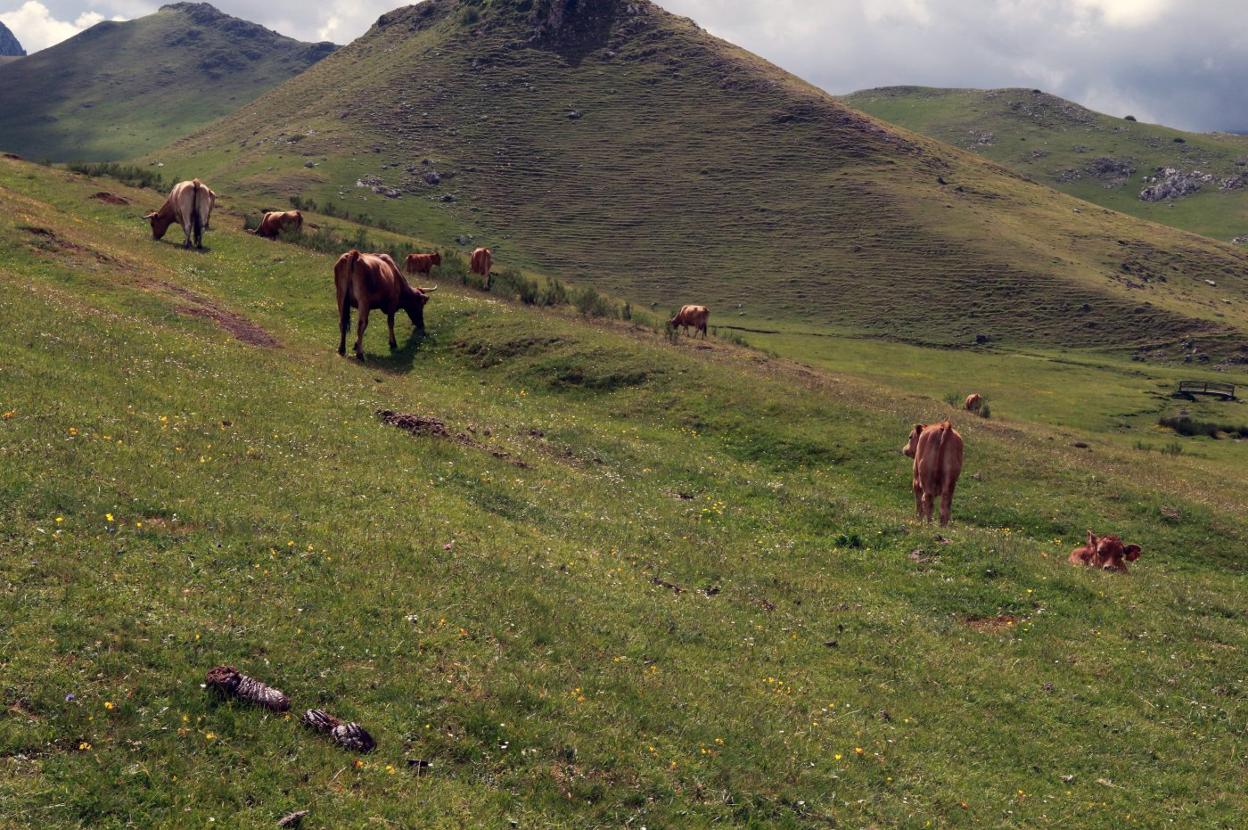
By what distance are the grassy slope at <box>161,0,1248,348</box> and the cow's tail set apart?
6694cm

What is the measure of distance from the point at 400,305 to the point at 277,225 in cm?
2234

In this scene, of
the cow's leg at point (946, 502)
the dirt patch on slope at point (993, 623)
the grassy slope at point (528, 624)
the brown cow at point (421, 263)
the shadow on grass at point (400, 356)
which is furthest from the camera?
the brown cow at point (421, 263)

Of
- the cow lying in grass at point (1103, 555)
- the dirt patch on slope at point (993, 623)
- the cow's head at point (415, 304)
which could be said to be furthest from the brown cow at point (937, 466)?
the cow's head at point (415, 304)

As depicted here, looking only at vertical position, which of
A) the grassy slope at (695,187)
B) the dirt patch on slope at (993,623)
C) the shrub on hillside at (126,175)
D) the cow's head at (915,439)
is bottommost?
the dirt patch on slope at (993,623)

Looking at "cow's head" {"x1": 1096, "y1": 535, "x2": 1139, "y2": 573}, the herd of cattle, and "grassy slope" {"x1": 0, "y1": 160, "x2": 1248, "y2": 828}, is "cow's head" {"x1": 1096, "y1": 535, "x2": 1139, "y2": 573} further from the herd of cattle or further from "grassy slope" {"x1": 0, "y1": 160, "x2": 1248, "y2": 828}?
"grassy slope" {"x1": 0, "y1": 160, "x2": 1248, "y2": 828}

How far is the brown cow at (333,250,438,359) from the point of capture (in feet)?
104

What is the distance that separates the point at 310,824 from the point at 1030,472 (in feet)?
91.9

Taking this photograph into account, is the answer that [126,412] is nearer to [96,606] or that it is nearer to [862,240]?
[96,606]

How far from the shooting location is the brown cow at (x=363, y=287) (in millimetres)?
31844

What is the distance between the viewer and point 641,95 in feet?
545

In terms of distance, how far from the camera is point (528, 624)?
42.4ft

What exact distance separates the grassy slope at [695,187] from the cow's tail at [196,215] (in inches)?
2635

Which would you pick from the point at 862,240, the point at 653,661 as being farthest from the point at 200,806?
the point at 862,240

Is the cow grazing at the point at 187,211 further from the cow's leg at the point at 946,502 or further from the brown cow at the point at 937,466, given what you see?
the cow's leg at the point at 946,502
